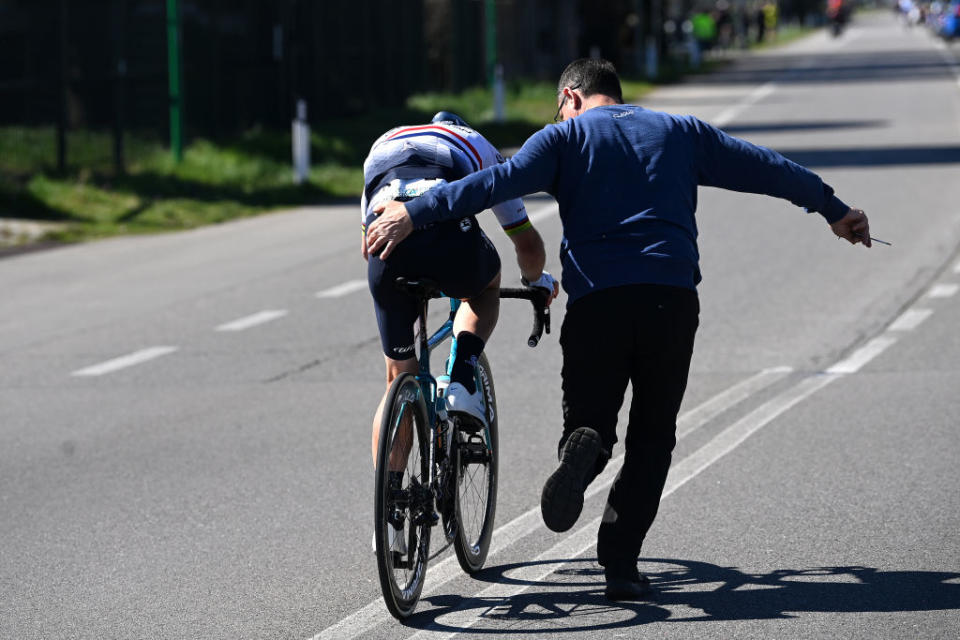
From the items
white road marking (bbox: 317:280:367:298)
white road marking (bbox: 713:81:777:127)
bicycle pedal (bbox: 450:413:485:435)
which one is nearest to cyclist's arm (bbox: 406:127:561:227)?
bicycle pedal (bbox: 450:413:485:435)

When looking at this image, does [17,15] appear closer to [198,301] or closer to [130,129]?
[130,129]

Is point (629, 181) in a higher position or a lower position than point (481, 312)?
higher

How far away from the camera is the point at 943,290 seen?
39.5 ft

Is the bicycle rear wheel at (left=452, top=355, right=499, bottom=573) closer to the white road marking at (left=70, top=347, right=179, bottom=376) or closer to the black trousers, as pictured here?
the black trousers

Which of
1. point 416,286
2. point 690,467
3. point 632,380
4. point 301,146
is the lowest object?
point 301,146

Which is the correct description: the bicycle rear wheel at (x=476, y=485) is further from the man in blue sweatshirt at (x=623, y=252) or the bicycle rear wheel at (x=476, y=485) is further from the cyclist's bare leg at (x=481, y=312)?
the man in blue sweatshirt at (x=623, y=252)

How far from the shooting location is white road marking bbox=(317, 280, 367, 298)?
12562 millimetres

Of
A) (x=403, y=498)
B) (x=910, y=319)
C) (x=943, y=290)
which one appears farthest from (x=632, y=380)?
(x=943, y=290)

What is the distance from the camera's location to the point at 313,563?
591 centimetres

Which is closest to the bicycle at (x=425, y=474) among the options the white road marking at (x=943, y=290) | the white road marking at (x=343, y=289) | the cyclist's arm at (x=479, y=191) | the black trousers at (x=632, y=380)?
the cyclist's arm at (x=479, y=191)

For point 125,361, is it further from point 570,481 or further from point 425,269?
point 570,481

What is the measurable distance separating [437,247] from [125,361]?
550cm

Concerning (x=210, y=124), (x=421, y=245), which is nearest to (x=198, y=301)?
(x=421, y=245)

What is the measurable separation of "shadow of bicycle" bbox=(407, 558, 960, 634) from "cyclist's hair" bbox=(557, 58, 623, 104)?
5.21 ft
